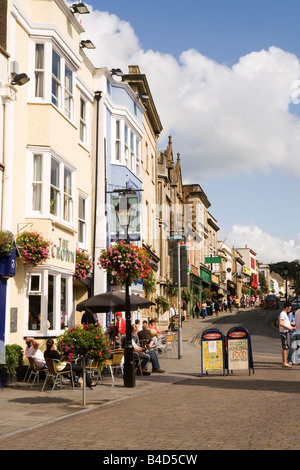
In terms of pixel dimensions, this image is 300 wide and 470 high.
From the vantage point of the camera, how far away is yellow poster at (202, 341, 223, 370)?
55.7ft

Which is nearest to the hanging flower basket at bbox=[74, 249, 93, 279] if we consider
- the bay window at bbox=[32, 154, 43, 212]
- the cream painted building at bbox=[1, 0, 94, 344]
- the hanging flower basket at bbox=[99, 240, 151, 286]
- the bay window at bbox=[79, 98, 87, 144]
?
the cream painted building at bbox=[1, 0, 94, 344]

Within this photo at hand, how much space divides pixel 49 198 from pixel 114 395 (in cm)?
607

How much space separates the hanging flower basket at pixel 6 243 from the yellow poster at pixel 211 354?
608 centimetres

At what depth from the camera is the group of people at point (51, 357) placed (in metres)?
13.9

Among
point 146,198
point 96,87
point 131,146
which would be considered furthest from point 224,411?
point 146,198

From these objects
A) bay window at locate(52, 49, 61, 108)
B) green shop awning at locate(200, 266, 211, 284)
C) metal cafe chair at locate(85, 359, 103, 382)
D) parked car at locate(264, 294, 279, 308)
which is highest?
bay window at locate(52, 49, 61, 108)

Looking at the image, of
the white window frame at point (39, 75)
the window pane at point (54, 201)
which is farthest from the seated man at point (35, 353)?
the white window frame at point (39, 75)

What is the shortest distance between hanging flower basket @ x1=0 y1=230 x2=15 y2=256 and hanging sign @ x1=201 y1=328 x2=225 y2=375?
19.5 ft

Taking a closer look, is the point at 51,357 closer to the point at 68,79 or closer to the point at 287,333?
the point at 287,333

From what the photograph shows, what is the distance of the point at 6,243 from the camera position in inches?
562

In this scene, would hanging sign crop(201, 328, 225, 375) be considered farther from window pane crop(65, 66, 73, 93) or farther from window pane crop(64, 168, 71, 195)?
window pane crop(65, 66, 73, 93)

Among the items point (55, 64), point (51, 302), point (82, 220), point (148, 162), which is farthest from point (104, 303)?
point (148, 162)

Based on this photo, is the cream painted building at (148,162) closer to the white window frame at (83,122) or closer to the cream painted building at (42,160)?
the white window frame at (83,122)

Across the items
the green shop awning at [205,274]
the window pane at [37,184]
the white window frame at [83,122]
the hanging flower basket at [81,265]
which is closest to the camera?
the window pane at [37,184]
